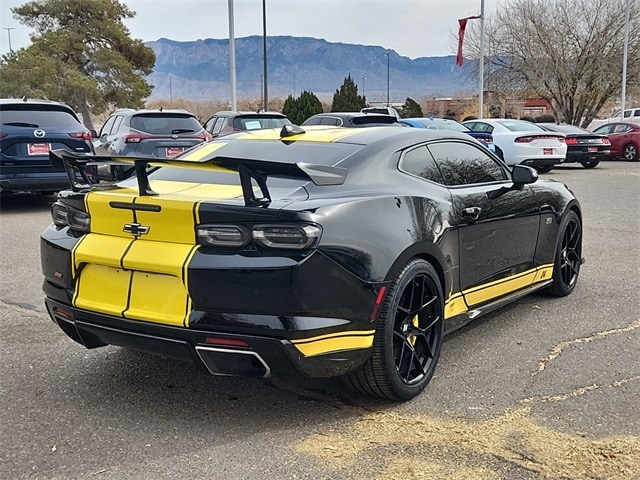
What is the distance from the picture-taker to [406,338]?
11.5 feet

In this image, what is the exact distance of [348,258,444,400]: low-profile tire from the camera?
3.29 m

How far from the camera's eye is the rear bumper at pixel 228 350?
296cm

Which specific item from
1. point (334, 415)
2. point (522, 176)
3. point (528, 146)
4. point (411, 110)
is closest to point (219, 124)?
point (528, 146)

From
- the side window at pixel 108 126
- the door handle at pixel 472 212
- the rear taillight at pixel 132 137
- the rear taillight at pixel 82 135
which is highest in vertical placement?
the side window at pixel 108 126

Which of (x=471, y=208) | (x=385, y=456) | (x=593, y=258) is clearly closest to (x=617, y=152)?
(x=593, y=258)

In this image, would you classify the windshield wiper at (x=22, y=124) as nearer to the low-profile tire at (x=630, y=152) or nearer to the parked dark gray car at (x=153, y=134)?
the parked dark gray car at (x=153, y=134)

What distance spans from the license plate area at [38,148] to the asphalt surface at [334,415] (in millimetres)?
5210

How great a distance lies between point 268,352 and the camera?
9.71 feet

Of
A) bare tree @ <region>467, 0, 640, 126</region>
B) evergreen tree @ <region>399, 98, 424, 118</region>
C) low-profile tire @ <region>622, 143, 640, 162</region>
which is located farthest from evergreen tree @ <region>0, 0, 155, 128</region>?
low-profile tire @ <region>622, 143, 640, 162</region>

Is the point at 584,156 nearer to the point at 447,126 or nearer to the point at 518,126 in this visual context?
the point at 518,126

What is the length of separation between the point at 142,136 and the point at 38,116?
79.7 inches

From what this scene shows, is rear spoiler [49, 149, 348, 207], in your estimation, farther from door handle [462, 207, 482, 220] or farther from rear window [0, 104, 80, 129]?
rear window [0, 104, 80, 129]

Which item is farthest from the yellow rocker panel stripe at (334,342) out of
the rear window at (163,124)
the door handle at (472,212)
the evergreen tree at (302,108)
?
the evergreen tree at (302,108)

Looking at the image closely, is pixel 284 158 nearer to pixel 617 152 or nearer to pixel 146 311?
pixel 146 311
